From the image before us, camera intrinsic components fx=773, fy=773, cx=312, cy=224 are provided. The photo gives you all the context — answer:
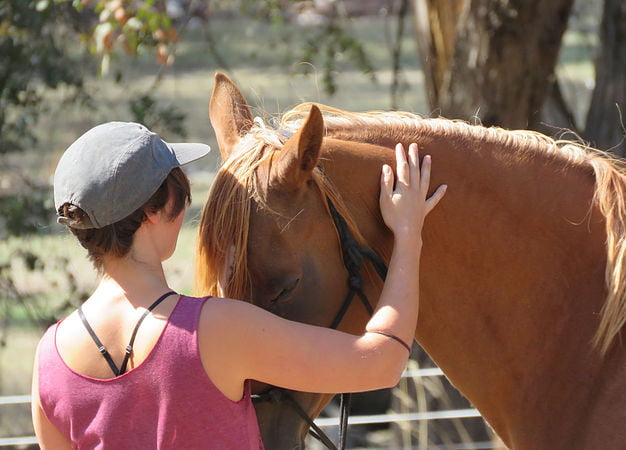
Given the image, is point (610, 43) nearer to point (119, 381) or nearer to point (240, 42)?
point (119, 381)

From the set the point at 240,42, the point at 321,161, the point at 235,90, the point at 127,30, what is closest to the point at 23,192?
the point at 127,30

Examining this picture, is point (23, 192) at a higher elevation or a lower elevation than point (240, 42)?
higher

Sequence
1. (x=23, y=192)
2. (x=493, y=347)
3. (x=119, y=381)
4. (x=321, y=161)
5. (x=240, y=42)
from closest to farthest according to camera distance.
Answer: (x=119, y=381), (x=321, y=161), (x=493, y=347), (x=23, y=192), (x=240, y=42)

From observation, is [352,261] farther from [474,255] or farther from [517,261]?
[517,261]

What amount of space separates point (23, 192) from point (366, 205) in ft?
11.8

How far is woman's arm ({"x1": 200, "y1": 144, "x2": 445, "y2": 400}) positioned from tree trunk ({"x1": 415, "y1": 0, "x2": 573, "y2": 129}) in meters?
2.78

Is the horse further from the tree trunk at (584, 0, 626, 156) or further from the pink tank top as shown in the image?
the tree trunk at (584, 0, 626, 156)

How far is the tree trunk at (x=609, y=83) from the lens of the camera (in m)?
4.81

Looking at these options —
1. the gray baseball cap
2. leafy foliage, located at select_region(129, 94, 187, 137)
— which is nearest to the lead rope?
the gray baseball cap

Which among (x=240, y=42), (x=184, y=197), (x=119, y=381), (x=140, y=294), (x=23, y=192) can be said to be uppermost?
(x=184, y=197)

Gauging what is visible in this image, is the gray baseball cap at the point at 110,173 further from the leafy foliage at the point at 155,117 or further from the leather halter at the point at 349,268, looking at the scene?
Answer: the leafy foliage at the point at 155,117

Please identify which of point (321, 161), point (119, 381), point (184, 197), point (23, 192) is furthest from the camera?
point (23, 192)

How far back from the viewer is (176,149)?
1632 millimetres

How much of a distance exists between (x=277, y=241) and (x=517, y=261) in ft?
1.96
